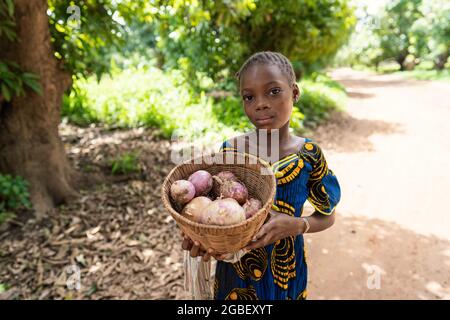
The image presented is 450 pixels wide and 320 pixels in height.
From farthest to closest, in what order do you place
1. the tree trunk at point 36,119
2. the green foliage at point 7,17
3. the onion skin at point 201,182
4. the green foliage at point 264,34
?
the green foliage at point 264,34, the tree trunk at point 36,119, the green foliage at point 7,17, the onion skin at point 201,182

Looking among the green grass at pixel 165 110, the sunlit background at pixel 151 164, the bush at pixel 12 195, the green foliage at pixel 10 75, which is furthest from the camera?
the green grass at pixel 165 110

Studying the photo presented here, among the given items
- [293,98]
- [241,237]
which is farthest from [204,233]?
[293,98]

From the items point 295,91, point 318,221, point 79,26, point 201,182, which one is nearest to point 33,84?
point 79,26

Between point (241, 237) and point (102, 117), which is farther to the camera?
point (102, 117)

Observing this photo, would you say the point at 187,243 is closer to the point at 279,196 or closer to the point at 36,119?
the point at 279,196

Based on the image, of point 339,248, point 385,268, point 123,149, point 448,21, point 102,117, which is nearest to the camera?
point 385,268

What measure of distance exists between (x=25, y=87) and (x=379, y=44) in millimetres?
33008

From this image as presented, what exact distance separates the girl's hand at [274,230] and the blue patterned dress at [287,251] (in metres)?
0.16

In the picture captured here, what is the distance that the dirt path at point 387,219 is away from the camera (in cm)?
319

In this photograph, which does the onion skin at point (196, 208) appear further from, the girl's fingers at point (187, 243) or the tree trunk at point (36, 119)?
the tree trunk at point (36, 119)

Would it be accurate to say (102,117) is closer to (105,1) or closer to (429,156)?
(105,1)

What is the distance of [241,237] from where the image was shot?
1.16 metres

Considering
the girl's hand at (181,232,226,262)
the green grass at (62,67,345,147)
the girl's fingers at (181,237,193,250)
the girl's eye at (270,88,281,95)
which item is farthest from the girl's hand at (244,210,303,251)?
the green grass at (62,67,345,147)

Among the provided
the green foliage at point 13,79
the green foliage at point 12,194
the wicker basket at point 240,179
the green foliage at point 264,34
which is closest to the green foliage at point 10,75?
the green foliage at point 13,79
